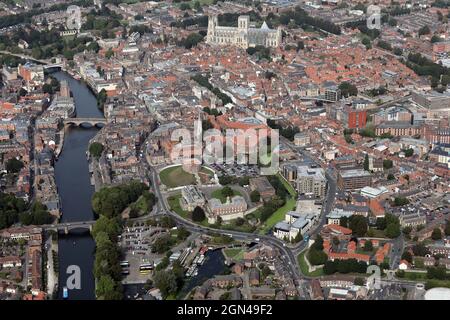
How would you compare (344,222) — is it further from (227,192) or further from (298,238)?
(227,192)

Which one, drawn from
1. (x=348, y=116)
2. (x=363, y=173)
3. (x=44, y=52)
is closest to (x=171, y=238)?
(x=363, y=173)

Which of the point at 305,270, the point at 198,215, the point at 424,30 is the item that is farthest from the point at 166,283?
the point at 424,30

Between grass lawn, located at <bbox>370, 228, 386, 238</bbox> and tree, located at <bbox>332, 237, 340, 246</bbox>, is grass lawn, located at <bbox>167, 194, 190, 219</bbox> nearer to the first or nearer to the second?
tree, located at <bbox>332, 237, 340, 246</bbox>

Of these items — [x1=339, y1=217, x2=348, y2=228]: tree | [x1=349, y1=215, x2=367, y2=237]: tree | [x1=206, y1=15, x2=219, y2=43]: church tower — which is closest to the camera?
[x1=349, y1=215, x2=367, y2=237]: tree

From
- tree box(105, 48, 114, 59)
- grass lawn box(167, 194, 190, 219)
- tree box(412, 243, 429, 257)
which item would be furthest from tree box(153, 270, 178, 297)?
tree box(105, 48, 114, 59)

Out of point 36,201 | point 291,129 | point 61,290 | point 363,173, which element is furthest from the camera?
point 291,129

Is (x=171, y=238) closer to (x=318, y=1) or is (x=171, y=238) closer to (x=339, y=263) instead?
(x=339, y=263)
